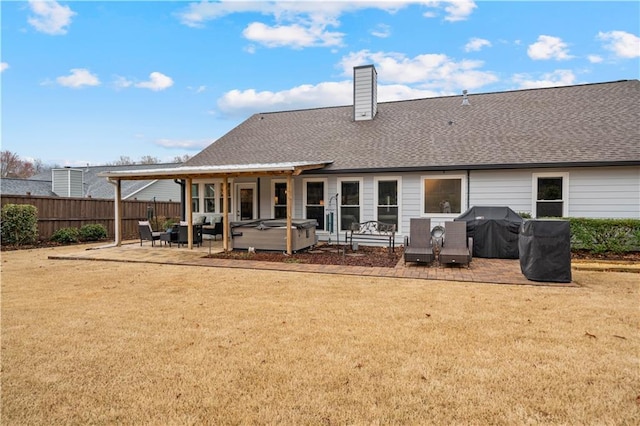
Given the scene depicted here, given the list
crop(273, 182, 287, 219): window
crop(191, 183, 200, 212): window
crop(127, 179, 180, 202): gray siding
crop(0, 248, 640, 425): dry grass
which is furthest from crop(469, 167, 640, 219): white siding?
crop(127, 179, 180, 202): gray siding

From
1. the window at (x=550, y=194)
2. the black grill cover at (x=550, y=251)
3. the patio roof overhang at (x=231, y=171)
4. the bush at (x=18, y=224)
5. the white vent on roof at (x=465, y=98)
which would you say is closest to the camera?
the black grill cover at (x=550, y=251)

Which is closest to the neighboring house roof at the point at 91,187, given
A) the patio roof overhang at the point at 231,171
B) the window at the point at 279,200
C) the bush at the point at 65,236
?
the bush at the point at 65,236

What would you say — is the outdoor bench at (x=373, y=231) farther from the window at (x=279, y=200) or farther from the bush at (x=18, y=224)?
the bush at (x=18, y=224)

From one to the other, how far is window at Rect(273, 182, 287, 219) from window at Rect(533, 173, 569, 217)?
7972mm

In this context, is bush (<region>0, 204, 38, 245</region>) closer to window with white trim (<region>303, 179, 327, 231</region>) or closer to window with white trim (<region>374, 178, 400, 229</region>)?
window with white trim (<region>303, 179, 327, 231</region>)

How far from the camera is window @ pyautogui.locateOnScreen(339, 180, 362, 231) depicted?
40.4 ft

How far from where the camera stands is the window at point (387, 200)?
11.9 meters

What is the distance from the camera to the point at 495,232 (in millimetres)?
9562

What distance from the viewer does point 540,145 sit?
11.0 m

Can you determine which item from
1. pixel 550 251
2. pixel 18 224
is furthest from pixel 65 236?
pixel 550 251

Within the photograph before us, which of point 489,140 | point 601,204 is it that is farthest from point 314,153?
point 601,204

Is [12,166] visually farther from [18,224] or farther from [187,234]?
[187,234]

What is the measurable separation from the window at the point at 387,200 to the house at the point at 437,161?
0.11ft

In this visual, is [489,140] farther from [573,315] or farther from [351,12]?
[573,315]
